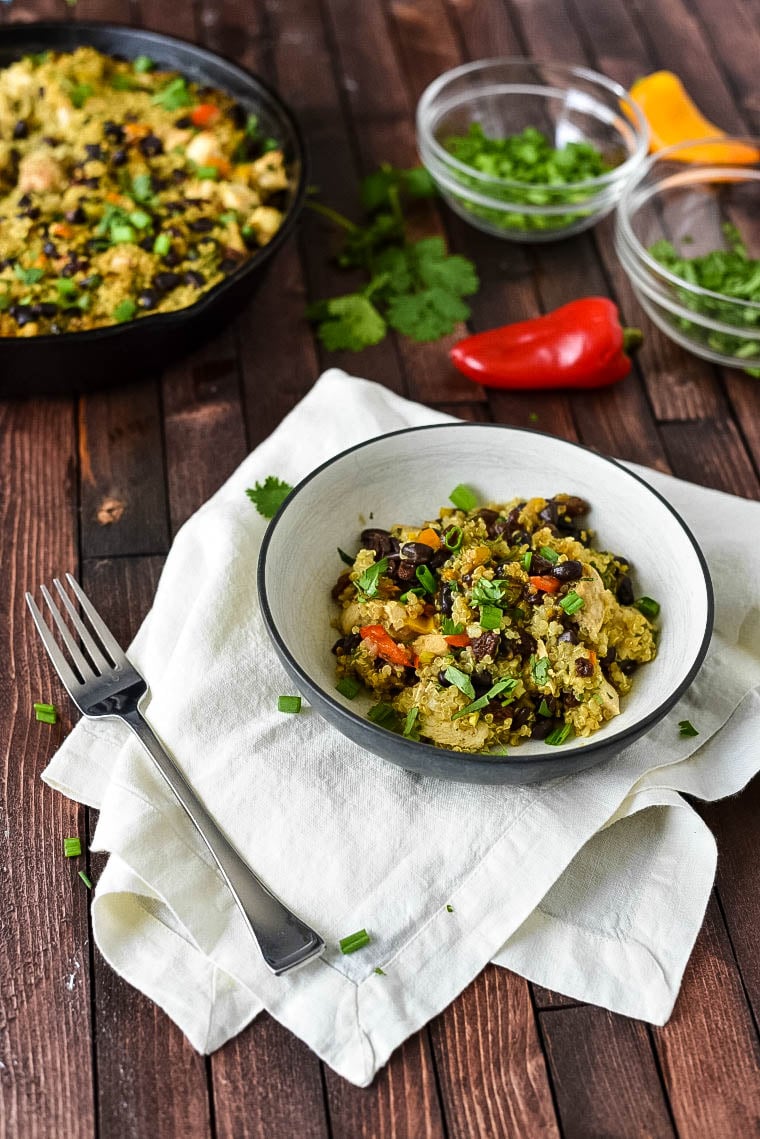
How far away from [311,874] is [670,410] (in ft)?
6.15

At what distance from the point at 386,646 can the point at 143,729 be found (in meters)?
0.54

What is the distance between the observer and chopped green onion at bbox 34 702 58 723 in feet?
8.27

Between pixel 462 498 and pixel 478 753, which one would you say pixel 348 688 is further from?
pixel 462 498

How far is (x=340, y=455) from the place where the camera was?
2.60 meters

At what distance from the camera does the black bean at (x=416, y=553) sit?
2.37 metres

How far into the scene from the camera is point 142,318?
292 cm

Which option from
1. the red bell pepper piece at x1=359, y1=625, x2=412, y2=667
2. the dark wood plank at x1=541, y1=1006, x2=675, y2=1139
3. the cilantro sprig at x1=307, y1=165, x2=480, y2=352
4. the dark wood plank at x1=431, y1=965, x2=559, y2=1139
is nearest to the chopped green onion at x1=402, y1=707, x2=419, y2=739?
the red bell pepper piece at x1=359, y1=625, x2=412, y2=667

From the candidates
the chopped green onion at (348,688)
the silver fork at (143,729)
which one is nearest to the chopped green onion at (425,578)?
the chopped green onion at (348,688)

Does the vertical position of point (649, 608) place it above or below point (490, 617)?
below

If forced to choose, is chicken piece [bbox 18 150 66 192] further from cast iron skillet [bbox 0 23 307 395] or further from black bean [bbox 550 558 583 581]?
black bean [bbox 550 558 583 581]

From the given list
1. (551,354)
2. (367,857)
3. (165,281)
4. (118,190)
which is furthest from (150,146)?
(367,857)

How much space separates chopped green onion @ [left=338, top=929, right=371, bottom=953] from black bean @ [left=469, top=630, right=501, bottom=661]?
56 cm

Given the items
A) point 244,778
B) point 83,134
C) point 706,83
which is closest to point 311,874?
point 244,778

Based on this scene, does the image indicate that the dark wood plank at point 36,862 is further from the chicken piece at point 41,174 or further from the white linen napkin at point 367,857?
the chicken piece at point 41,174
